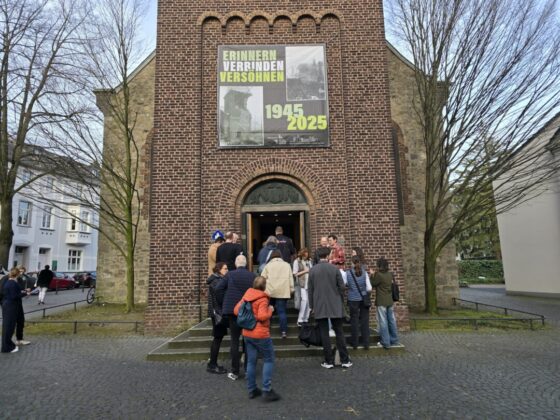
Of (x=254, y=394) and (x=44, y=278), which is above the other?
(x=44, y=278)

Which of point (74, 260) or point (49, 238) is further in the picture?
point (74, 260)

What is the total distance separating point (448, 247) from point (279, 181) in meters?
8.64

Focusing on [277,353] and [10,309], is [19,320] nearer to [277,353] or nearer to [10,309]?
[10,309]

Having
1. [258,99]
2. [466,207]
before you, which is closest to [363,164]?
[258,99]

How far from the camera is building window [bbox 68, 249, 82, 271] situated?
118ft

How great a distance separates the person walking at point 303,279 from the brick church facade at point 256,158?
84.5 inches

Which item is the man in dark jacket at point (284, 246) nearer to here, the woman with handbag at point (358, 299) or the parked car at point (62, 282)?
the woman with handbag at point (358, 299)

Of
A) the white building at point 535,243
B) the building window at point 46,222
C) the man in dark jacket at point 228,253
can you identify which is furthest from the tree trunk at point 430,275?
the building window at point 46,222

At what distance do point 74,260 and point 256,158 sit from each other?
33751mm

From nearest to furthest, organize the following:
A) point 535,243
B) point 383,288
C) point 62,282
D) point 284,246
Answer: point 383,288, point 284,246, point 535,243, point 62,282

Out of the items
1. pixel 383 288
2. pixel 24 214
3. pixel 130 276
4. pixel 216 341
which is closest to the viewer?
pixel 216 341

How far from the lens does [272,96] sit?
34.1 feet

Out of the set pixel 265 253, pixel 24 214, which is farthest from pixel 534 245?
pixel 24 214

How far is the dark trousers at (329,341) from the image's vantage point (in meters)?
6.23
